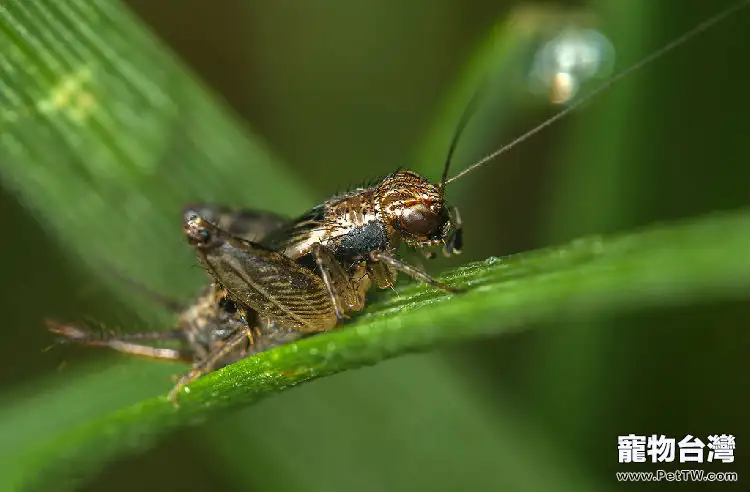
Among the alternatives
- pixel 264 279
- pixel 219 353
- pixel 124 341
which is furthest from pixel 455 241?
pixel 124 341

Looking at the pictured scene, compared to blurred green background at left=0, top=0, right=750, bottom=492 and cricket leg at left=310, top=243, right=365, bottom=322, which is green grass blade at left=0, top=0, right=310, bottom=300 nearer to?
blurred green background at left=0, top=0, right=750, bottom=492

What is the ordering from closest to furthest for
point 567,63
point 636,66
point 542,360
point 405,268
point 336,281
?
point 636,66
point 405,268
point 336,281
point 542,360
point 567,63

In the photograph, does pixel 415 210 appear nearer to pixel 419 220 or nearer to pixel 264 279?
pixel 419 220

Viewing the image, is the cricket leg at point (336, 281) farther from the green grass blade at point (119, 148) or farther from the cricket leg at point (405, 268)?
the green grass blade at point (119, 148)

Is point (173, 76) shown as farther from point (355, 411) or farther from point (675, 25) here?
point (675, 25)

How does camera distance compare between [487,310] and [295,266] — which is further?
[295,266]

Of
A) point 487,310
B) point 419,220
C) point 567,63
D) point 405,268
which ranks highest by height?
point 567,63
